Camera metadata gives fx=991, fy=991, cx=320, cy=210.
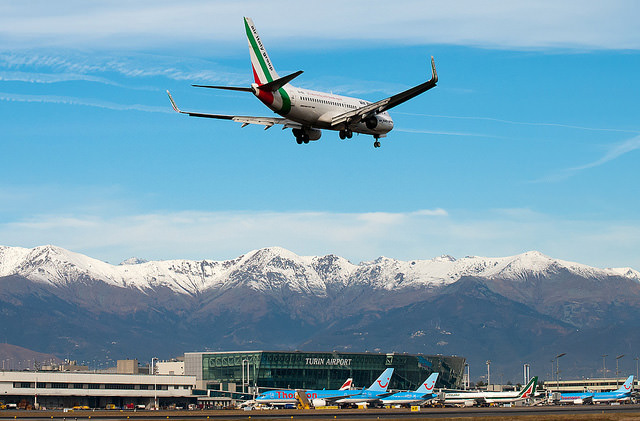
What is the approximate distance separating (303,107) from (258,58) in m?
8.02

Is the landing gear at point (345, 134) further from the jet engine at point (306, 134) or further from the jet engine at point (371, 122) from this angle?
the jet engine at point (306, 134)

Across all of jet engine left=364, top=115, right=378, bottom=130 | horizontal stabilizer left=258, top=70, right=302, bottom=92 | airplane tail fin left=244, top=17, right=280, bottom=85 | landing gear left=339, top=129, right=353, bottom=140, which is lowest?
landing gear left=339, top=129, right=353, bottom=140

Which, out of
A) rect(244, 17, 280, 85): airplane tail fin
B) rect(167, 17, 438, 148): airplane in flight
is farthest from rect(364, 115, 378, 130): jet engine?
rect(244, 17, 280, 85): airplane tail fin

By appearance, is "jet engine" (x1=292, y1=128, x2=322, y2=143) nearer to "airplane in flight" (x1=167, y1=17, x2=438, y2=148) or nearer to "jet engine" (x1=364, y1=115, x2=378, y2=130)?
"airplane in flight" (x1=167, y1=17, x2=438, y2=148)

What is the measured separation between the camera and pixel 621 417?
140m

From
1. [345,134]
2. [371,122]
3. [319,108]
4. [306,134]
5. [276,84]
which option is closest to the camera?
[276,84]

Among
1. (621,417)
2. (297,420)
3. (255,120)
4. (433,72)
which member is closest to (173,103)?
(255,120)

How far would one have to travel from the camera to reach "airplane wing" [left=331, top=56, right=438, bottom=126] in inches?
3890

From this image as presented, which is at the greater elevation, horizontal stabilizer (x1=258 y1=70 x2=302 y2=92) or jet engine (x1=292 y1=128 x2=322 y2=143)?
horizontal stabilizer (x1=258 y1=70 x2=302 y2=92)

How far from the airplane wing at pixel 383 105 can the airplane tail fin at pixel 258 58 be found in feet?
29.0

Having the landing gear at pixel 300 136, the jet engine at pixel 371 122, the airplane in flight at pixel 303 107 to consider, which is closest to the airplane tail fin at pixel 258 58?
the airplane in flight at pixel 303 107

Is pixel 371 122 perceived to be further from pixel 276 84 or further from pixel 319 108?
pixel 276 84

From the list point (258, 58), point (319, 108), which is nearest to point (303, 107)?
point (319, 108)

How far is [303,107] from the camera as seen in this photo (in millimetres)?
107750
